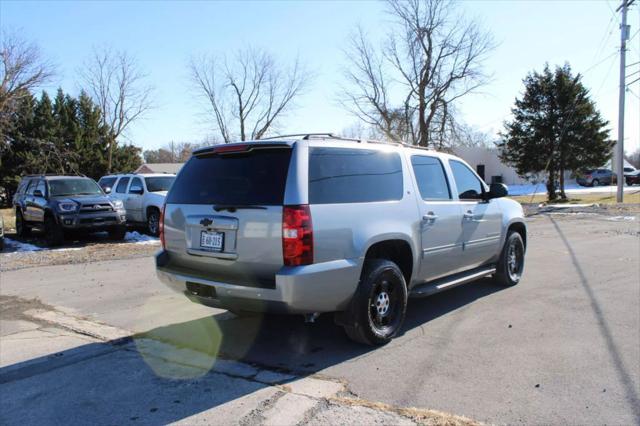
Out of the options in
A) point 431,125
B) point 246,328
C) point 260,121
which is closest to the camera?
point 246,328

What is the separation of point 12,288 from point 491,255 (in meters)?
7.26

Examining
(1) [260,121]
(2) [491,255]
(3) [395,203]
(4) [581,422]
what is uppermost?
(1) [260,121]

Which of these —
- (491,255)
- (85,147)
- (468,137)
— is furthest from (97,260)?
(85,147)

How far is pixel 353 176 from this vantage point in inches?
189

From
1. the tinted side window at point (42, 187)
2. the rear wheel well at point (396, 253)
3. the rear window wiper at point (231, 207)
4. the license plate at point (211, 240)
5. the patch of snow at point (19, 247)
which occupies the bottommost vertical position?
the patch of snow at point (19, 247)

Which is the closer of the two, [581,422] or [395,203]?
[581,422]

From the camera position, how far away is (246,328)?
18.0ft

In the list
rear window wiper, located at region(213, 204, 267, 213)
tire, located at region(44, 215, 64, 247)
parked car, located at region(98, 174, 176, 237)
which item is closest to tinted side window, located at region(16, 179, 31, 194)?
parked car, located at region(98, 174, 176, 237)

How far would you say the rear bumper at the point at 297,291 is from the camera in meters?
4.07

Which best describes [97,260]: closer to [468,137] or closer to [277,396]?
[277,396]

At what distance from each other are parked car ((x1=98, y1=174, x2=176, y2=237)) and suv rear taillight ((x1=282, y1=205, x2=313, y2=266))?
1133cm

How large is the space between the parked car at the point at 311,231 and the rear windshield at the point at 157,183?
10.8 metres

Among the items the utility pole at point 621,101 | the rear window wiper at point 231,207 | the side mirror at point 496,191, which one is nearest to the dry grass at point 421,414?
the rear window wiper at point 231,207

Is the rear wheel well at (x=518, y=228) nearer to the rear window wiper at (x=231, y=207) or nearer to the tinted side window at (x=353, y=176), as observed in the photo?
the tinted side window at (x=353, y=176)
